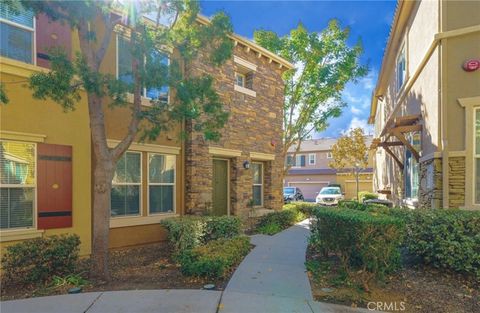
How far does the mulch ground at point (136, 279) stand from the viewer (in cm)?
506

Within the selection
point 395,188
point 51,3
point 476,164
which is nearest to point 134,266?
point 51,3

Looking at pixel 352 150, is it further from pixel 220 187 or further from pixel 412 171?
pixel 220 187

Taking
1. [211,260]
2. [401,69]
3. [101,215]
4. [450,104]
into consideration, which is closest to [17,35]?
[101,215]

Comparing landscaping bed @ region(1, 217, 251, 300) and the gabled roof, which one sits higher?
the gabled roof

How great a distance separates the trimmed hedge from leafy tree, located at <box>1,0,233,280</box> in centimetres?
199

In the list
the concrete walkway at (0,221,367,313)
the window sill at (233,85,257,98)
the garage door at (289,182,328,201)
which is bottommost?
the garage door at (289,182,328,201)

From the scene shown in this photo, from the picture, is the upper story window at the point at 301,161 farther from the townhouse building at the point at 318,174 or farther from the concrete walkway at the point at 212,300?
the concrete walkway at the point at 212,300

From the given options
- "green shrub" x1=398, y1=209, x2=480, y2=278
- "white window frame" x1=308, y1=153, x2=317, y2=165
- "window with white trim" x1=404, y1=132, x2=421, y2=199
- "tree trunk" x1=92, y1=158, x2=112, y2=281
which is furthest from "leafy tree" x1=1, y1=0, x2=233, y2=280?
"white window frame" x1=308, y1=153, x2=317, y2=165

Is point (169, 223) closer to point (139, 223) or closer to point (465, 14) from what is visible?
point (139, 223)

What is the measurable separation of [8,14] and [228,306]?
285 inches

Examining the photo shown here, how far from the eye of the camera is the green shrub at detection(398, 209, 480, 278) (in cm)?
536

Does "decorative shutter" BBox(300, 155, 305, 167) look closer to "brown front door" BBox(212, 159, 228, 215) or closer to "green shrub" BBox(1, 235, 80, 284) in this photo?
"brown front door" BBox(212, 159, 228, 215)

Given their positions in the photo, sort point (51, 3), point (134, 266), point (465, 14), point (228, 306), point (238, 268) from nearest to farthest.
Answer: point (228, 306)
point (51, 3)
point (238, 268)
point (134, 266)
point (465, 14)

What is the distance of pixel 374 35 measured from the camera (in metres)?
14.4
